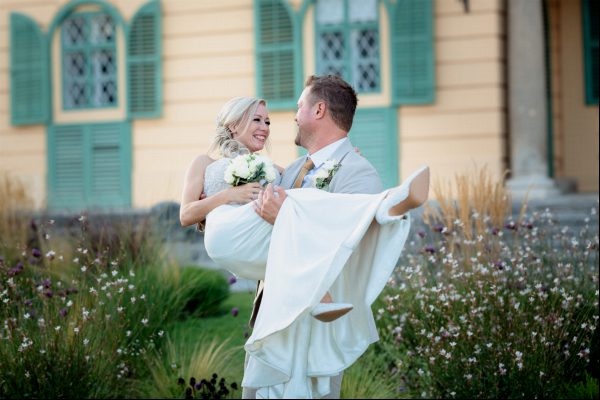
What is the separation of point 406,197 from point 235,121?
38.4 inches

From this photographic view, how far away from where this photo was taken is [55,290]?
6.14m

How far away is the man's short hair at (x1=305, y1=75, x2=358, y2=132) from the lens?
369cm

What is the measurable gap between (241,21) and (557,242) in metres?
4.88

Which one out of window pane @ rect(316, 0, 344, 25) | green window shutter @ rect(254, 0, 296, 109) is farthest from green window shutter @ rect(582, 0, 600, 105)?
green window shutter @ rect(254, 0, 296, 109)

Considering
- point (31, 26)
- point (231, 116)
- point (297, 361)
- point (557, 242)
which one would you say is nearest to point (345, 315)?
point (297, 361)

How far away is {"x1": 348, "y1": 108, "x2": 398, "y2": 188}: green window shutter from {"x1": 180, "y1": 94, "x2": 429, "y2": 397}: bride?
299 inches

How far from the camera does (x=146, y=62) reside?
1200 cm

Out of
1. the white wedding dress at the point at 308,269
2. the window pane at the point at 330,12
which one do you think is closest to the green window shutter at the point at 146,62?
the window pane at the point at 330,12

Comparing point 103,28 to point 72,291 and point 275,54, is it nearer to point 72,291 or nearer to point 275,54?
point 275,54

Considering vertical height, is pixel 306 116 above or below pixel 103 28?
below

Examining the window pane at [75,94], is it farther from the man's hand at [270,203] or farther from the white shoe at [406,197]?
the white shoe at [406,197]

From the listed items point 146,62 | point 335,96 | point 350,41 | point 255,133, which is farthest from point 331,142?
point 146,62

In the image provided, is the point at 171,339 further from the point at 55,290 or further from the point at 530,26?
the point at 530,26

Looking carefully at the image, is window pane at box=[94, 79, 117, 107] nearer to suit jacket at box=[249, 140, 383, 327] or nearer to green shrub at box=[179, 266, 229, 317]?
green shrub at box=[179, 266, 229, 317]
